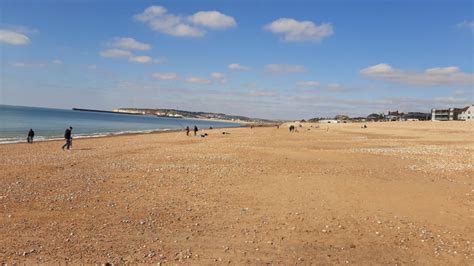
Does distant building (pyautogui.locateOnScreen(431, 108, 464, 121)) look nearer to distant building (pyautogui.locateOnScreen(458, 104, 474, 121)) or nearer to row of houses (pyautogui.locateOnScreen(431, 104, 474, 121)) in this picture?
row of houses (pyautogui.locateOnScreen(431, 104, 474, 121))

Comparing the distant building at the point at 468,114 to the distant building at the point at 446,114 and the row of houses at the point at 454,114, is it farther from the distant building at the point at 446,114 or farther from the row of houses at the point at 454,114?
the distant building at the point at 446,114

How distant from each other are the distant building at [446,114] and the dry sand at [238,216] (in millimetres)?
152467

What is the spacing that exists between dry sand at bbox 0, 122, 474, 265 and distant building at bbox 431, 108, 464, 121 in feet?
500

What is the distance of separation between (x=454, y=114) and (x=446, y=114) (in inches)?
158

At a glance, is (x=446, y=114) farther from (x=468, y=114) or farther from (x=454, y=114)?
(x=468, y=114)

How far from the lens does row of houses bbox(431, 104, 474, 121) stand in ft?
449

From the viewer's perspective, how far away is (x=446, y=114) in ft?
513

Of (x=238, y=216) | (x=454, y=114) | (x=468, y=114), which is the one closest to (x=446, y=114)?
(x=454, y=114)

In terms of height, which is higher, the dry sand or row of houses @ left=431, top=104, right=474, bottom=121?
row of houses @ left=431, top=104, right=474, bottom=121

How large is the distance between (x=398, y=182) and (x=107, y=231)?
11.5m

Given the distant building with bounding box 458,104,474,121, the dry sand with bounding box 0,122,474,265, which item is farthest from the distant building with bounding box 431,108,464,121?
the dry sand with bounding box 0,122,474,265

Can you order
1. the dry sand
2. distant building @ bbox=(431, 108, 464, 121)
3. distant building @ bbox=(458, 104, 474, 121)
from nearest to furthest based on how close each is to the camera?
1. the dry sand
2. distant building @ bbox=(458, 104, 474, 121)
3. distant building @ bbox=(431, 108, 464, 121)

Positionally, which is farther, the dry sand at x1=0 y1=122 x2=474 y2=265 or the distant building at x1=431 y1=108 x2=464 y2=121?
the distant building at x1=431 y1=108 x2=464 y2=121

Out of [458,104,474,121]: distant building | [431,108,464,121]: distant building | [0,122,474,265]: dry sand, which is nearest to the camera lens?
[0,122,474,265]: dry sand
